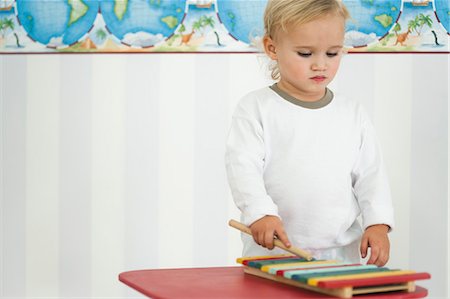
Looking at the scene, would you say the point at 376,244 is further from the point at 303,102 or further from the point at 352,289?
the point at 352,289

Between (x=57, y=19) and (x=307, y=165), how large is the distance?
131 centimetres

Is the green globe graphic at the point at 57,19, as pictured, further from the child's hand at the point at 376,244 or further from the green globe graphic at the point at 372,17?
the child's hand at the point at 376,244

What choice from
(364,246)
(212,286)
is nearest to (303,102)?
(364,246)

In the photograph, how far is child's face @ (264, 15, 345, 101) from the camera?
5.43ft

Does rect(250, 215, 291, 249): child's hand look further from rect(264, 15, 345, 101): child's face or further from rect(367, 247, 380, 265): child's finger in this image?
rect(264, 15, 345, 101): child's face

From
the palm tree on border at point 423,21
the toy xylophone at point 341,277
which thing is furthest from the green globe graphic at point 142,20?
the toy xylophone at point 341,277

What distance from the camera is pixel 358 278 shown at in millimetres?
1223

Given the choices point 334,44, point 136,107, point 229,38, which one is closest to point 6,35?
point 136,107

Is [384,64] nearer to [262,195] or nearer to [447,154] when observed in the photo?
[447,154]

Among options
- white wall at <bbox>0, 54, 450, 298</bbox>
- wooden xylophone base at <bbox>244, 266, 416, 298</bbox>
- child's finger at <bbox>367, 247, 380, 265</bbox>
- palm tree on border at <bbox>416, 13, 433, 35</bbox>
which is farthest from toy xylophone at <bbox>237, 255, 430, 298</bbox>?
palm tree on border at <bbox>416, 13, 433, 35</bbox>

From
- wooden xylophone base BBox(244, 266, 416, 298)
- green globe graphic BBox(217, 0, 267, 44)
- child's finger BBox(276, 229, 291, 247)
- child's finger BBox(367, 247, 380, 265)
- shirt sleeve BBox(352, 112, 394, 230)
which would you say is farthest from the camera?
green globe graphic BBox(217, 0, 267, 44)

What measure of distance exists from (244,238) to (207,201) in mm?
978

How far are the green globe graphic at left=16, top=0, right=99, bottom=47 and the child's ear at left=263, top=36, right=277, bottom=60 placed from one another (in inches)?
42.2

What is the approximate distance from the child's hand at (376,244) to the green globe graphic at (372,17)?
1.17 meters
